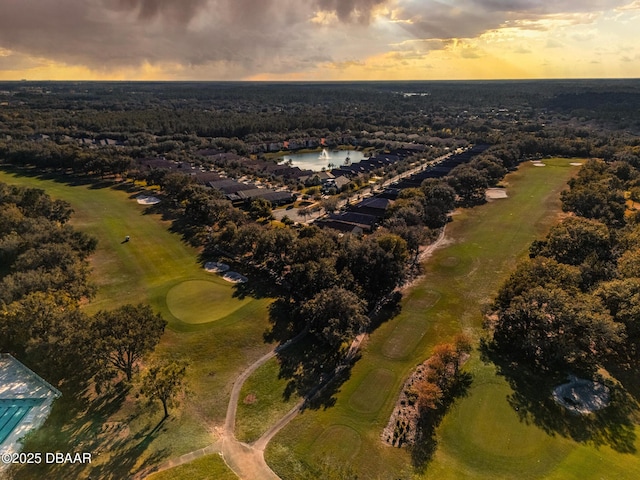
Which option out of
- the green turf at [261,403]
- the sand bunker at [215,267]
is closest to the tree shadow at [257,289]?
the sand bunker at [215,267]

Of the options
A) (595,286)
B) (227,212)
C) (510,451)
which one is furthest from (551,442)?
(227,212)

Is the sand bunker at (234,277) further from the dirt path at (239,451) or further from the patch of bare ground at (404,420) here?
the patch of bare ground at (404,420)

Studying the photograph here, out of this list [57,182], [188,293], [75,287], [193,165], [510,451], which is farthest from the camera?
[193,165]

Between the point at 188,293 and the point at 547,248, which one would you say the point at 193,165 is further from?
the point at 547,248

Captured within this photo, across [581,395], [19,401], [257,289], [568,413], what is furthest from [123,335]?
[581,395]

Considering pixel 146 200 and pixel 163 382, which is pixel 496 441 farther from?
pixel 146 200

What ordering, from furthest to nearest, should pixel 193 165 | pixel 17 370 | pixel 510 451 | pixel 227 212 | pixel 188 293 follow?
pixel 193 165
pixel 227 212
pixel 188 293
pixel 17 370
pixel 510 451

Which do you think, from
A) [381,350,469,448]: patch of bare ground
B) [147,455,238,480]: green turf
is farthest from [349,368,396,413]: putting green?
[147,455,238,480]: green turf
